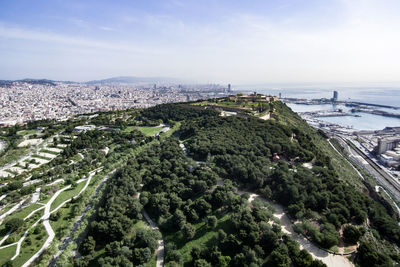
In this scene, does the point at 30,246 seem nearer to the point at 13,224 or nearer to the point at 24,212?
the point at 13,224

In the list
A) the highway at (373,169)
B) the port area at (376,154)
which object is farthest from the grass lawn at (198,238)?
the highway at (373,169)

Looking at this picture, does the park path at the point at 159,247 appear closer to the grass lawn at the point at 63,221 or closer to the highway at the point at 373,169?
the grass lawn at the point at 63,221

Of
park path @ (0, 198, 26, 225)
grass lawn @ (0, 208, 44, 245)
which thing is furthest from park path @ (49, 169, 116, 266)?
park path @ (0, 198, 26, 225)

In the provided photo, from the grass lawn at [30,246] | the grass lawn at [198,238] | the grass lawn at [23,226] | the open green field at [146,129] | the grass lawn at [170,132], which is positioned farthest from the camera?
the open green field at [146,129]

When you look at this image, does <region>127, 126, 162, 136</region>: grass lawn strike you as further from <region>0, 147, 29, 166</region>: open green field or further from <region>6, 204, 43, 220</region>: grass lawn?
<region>6, 204, 43, 220</region>: grass lawn

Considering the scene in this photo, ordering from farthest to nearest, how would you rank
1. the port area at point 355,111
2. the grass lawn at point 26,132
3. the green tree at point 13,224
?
the port area at point 355,111
the grass lawn at point 26,132
the green tree at point 13,224

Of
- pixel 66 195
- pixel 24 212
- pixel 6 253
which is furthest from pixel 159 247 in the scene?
pixel 24 212

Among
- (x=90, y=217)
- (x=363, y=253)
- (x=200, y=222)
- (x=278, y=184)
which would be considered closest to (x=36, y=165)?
(x=90, y=217)

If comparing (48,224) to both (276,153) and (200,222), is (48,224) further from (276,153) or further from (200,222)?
(276,153)

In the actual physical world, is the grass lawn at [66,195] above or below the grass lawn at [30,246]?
above
